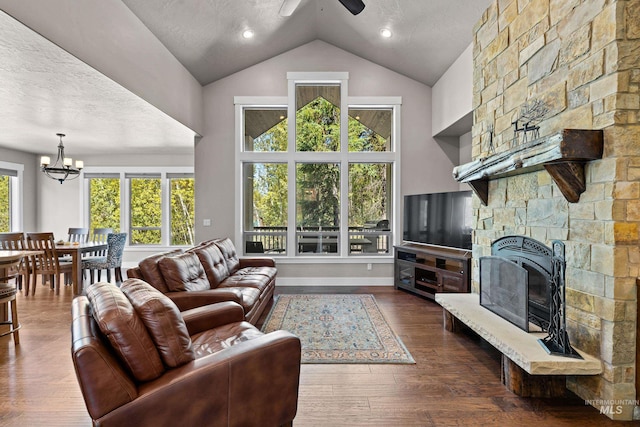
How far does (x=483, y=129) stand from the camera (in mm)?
3432

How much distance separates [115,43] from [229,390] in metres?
3.32

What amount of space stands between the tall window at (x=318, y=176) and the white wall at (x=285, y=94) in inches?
9.2

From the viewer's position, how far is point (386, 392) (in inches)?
91.0

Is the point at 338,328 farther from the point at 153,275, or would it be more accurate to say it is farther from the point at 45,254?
the point at 45,254

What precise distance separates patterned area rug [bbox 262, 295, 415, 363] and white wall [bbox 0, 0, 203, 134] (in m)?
3.05

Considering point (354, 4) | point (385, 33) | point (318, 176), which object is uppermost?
point (385, 33)

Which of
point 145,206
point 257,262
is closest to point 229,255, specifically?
point 257,262

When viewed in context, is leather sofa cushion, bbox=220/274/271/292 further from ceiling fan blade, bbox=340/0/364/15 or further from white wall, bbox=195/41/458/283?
ceiling fan blade, bbox=340/0/364/15

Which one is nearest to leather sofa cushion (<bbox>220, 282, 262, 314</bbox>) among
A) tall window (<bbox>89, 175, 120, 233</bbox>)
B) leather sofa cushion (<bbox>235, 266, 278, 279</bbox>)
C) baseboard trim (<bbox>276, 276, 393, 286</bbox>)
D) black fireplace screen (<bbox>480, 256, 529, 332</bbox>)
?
leather sofa cushion (<bbox>235, 266, 278, 279</bbox>)

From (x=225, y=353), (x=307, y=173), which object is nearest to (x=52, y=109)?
(x=307, y=173)

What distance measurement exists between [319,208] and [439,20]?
323 centimetres

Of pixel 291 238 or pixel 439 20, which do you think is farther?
pixel 291 238

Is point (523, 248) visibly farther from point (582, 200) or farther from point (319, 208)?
point (319, 208)

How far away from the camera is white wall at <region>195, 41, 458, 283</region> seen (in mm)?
5457
